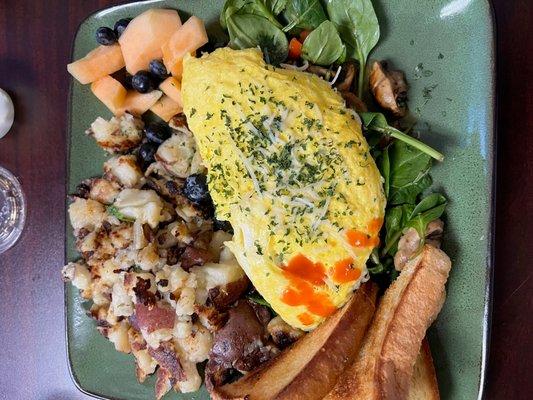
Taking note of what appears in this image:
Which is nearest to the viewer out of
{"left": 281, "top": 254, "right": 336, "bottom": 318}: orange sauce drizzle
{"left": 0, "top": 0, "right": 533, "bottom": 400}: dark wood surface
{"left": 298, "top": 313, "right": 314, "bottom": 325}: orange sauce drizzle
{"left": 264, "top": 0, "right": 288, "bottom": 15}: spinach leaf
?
{"left": 281, "top": 254, "right": 336, "bottom": 318}: orange sauce drizzle

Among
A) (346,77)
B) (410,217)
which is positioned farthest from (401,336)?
(346,77)

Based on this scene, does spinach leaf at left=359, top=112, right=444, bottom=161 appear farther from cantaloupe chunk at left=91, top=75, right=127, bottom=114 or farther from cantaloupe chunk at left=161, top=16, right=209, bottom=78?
cantaloupe chunk at left=91, top=75, right=127, bottom=114

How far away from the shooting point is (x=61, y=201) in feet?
11.5

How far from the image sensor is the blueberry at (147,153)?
9.92ft

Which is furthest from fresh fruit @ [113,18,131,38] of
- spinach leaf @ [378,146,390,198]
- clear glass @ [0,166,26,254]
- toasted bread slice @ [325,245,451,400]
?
toasted bread slice @ [325,245,451,400]

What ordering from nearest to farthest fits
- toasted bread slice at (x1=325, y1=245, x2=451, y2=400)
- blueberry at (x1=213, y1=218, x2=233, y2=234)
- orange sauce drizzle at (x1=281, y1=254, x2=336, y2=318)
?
toasted bread slice at (x1=325, y1=245, x2=451, y2=400)
orange sauce drizzle at (x1=281, y1=254, x2=336, y2=318)
blueberry at (x1=213, y1=218, x2=233, y2=234)

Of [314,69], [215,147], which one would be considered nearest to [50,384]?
[215,147]

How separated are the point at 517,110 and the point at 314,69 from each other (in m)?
0.89

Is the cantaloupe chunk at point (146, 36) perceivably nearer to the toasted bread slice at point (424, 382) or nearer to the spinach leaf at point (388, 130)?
the spinach leaf at point (388, 130)

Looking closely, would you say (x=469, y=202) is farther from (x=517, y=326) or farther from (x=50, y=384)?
(x=50, y=384)

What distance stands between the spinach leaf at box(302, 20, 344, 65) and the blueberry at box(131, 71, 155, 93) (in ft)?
2.36

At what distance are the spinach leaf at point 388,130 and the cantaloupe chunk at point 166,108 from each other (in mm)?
895

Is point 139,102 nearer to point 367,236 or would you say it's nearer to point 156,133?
point 156,133

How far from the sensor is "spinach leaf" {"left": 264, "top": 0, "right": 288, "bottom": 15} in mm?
2844
